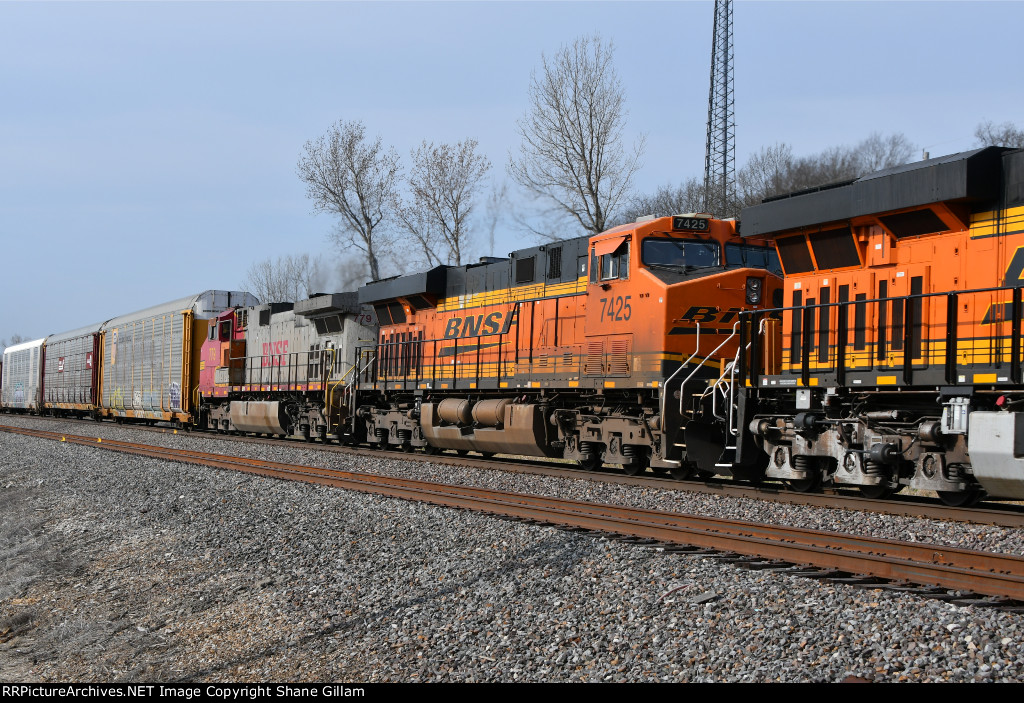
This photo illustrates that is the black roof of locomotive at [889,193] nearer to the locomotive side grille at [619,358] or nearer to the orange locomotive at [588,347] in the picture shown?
the orange locomotive at [588,347]

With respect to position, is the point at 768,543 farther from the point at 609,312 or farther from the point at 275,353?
the point at 275,353

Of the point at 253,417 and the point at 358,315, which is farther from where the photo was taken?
the point at 253,417

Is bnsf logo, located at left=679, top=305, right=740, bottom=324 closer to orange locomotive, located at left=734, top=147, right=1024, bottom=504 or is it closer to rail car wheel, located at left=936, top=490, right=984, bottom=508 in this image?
orange locomotive, located at left=734, top=147, right=1024, bottom=504

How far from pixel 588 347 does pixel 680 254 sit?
77.2 inches

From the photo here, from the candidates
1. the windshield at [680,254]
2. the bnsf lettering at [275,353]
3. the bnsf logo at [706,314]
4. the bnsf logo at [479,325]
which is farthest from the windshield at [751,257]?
the bnsf lettering at [275,353]

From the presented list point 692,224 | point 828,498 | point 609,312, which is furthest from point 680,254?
point 828,498

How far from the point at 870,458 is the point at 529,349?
261 inches

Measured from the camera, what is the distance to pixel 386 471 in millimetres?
13906

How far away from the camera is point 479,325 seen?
53.5 feet
